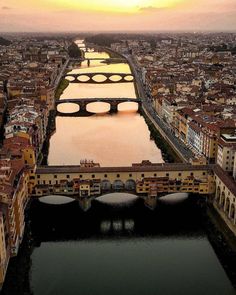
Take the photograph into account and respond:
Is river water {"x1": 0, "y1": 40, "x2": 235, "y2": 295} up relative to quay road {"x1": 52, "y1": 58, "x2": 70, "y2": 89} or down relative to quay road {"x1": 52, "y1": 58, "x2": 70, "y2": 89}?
down

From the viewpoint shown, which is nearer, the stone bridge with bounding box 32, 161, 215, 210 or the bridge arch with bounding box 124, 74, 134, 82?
the stone bridge with bounding box 32, 161, 215, 210

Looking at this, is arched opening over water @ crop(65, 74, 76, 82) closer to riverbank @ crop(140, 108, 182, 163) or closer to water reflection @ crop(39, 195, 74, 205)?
riverbank @ crop(140, 108, 182, 163)

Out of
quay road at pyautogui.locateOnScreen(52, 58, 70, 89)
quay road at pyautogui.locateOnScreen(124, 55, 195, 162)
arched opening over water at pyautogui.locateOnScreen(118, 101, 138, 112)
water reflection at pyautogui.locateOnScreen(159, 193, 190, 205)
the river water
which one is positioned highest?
quay road at pyautogui.locateOnScreen(52, 58, 70, 89)

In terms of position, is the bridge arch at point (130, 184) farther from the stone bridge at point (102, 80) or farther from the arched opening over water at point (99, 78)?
the arched opening over water at point (99, 78)

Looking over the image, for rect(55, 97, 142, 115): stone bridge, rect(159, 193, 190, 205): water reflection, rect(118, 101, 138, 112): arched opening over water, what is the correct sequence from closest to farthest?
rect(159, 193, 190, 205): water reflection < rect(55, 97, 142, 115): stone bridge < rect(118, 101, 138, 112): arched opening over water

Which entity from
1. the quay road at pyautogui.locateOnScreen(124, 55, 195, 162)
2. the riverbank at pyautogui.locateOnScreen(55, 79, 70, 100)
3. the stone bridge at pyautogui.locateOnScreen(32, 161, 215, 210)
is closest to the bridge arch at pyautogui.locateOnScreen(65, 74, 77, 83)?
the riverbank at pyautogui.locateOnScreen(55, 79, 70, 100)

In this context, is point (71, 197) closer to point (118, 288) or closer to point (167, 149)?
point (118, 288)

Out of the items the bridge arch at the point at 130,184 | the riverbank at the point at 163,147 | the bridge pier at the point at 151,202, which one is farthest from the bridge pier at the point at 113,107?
the bridge pier at the point at 151,202
